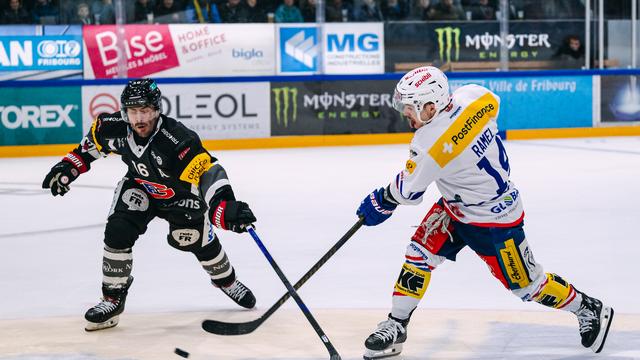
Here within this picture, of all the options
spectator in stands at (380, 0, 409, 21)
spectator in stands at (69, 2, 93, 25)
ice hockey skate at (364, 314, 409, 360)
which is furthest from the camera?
spectator in stands at (380, 0, 409, 21)

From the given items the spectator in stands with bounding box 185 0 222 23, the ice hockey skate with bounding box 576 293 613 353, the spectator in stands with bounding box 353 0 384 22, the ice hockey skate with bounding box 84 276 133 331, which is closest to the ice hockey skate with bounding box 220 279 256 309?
the ice hockey skate with bounding box 84 276 133 331

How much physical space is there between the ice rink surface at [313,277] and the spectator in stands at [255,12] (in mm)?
3402

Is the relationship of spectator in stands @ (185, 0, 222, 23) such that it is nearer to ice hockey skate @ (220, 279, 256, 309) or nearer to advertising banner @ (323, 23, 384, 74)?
advertising banner @ (323, 23, 384, 74)

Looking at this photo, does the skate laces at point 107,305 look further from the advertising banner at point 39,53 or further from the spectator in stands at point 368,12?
the spectator in stands at point 368,12

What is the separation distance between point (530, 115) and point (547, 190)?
445 centimetres

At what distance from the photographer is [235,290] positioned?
15.2 feet

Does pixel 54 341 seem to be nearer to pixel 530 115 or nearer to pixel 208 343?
pixel 208 343

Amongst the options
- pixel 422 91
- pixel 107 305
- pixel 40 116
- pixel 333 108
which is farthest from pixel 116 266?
pixel 333 108

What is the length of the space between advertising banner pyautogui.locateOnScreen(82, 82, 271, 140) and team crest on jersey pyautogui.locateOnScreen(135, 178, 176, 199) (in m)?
7.30

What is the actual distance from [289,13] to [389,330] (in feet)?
29.6

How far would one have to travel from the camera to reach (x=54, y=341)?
4121 mm

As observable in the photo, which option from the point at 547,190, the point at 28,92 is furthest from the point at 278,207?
the point at 28,92

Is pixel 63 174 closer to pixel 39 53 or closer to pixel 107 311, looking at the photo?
pixel 107 311

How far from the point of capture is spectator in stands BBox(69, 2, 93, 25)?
11.9 metres
